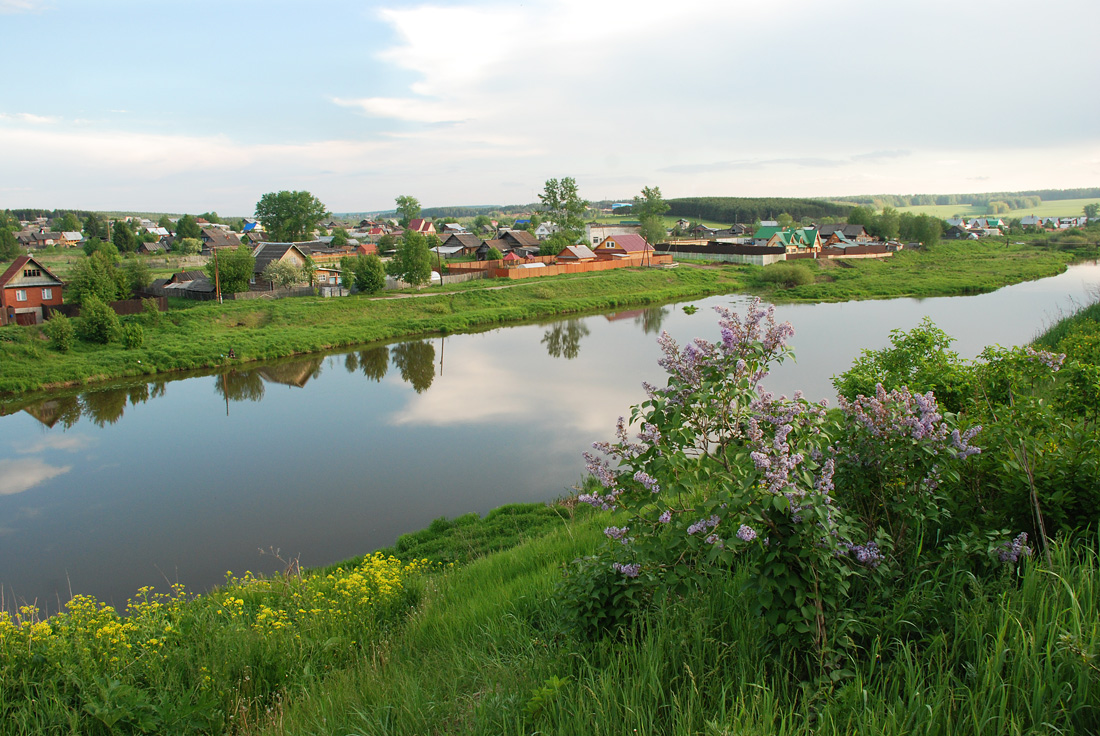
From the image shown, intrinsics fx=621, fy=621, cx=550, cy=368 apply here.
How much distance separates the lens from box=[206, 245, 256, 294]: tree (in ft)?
93.7

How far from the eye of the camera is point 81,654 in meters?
3.53

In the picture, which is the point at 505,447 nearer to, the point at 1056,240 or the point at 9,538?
the point at 9,538

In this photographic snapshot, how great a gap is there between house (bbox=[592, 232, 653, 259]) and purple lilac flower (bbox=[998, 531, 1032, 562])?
46.4 metres

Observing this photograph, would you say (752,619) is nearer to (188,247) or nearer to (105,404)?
(105,404)

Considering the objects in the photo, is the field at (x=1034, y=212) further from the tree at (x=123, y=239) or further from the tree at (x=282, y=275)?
the tree at (x=123, y=239)

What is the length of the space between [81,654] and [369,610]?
1.80 m

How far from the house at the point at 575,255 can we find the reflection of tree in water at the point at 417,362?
75.2 ft

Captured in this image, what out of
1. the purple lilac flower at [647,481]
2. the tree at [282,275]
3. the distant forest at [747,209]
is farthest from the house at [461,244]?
the distant forest at [747,209]

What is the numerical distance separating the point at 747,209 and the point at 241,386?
9475cm

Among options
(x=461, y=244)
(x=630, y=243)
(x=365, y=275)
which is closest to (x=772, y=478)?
(x=365, y=275)

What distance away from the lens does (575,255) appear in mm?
45406

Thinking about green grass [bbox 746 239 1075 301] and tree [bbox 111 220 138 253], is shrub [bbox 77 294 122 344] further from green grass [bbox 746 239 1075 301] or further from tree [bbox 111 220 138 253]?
tree [bbox 111 220 138 253]

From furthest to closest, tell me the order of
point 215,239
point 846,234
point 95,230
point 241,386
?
point 95,230
point 215,239
point 846,234
point 241,386

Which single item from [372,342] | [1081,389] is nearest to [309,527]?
[1081,389]
